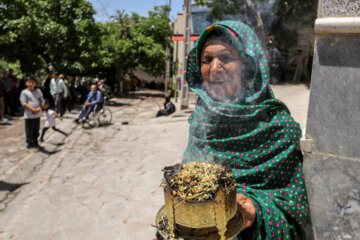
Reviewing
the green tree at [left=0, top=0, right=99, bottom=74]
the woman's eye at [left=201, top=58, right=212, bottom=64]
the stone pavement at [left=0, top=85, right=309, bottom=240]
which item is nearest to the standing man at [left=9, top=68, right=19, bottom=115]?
the green tree at [left=0, top=0, right=99, bottom=74]

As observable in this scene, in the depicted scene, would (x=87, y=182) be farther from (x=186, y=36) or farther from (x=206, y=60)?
(x=186, y=36)

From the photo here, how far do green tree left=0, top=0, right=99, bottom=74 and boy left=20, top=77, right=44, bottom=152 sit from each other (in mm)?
7007

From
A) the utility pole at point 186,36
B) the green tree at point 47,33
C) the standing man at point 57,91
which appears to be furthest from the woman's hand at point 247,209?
the green tree at point 47,33

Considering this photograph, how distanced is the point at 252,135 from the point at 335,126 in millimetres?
449

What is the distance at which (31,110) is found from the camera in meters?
6.89

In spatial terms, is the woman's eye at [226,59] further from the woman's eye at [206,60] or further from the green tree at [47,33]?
the green tree at [47,33]

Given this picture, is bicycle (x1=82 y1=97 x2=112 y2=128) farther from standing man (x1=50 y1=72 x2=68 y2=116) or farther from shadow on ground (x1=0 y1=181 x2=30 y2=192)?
shadow on ground (x1=0 y1=181 x2=30 y2=192)

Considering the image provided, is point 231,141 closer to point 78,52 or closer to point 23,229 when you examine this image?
point 23,229

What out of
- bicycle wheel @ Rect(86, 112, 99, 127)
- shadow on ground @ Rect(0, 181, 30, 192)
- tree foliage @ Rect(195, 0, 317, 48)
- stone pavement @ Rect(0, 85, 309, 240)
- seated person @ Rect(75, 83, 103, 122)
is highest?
tree foliage @ Rect(195, 0, 317, 48)

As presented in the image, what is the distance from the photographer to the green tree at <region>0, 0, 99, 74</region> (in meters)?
12.9

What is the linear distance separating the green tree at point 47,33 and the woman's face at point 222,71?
1302 cm

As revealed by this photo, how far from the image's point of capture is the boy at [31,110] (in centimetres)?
686

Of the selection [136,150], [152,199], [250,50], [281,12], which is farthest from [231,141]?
[136,150]

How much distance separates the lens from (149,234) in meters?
3.61
